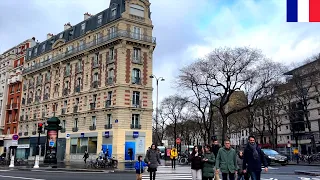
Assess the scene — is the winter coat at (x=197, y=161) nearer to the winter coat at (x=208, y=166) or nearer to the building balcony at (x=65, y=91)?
the winter coat at (x=208, y=166)

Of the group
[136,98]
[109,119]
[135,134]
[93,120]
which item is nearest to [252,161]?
[135,134]

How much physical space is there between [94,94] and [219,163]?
111 ft

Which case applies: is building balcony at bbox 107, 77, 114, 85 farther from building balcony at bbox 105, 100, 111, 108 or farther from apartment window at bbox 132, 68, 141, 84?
apartment window at bbox 132, 68, 141, 84

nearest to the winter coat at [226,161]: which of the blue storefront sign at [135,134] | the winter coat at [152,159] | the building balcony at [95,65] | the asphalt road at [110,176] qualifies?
the winter coat at [152,159]

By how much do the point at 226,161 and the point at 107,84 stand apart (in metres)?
31.8

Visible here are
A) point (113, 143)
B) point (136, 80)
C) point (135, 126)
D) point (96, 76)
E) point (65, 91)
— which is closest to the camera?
point (113, 143)

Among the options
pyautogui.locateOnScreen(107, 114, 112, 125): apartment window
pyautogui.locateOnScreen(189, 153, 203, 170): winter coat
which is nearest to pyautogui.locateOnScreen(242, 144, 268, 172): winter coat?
pyautogui.locateOnScreen(189, 153, 203, 170): winter coat

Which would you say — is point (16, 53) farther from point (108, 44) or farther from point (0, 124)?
point (108, 44)

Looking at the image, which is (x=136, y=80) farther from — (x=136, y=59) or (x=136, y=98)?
(x=136, y=59)

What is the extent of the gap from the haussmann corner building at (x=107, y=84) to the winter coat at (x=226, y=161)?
2838 cm

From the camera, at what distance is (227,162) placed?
9133mm

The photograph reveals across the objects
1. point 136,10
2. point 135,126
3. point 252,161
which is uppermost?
point 136,10

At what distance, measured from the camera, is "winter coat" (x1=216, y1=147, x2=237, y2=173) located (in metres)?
9.11

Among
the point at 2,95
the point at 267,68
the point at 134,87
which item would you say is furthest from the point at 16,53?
the point at 267,68
